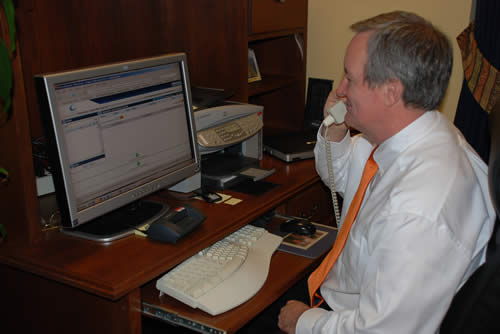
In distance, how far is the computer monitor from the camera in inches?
A: 52.3

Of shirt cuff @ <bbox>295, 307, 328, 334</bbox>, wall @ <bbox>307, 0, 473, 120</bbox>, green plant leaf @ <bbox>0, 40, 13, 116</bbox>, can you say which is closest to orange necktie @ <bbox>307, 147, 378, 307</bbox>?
shirt cuff @ <bbox>295, 307, 328, 334</bbox>

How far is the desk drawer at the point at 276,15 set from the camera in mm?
2246

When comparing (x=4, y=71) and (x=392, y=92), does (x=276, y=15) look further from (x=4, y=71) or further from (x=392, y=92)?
(x=4, y=71)

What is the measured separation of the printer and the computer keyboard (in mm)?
293

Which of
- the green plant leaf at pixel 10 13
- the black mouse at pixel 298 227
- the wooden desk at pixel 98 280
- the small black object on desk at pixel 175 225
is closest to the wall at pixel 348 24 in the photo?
the black mouse at pixel 298 227

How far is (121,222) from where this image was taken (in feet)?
5.17

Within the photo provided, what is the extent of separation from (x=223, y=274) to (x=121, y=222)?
1.17 feet

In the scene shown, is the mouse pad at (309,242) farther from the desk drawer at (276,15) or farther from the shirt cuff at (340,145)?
the desk drawer at (276,15)

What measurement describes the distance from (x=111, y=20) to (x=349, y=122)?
1105 millimetres

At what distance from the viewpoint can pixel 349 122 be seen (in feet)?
5.01

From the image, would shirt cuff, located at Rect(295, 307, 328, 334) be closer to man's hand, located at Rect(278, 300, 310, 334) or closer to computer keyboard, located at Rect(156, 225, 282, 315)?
man's hand, located at Rect(278, 300, 310, 334)

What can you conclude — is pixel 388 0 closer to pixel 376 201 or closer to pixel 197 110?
pixel 197 110

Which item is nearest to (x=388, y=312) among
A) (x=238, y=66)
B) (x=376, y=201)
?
(x=376, y=201)

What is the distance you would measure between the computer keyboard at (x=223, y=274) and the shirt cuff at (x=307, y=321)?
0.14 m
